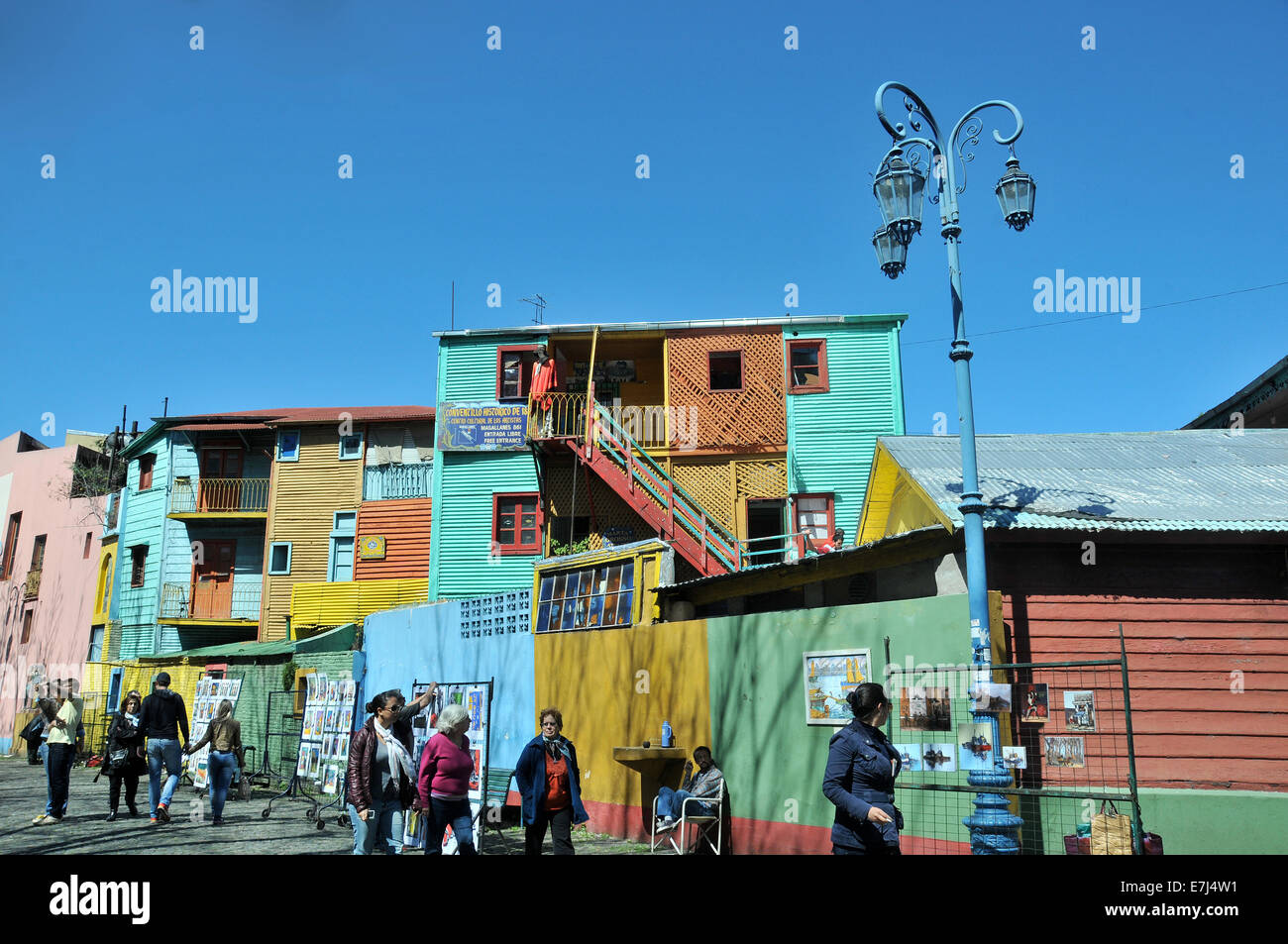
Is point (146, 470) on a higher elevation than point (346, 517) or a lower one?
higher

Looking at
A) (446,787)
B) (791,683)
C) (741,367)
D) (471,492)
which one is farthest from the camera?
(471,492)

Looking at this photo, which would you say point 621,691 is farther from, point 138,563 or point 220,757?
point 138,563

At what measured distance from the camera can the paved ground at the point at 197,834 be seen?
432 inches

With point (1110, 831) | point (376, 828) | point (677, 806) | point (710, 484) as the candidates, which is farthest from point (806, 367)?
point (376, 828)

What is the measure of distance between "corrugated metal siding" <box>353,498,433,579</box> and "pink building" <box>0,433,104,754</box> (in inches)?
544

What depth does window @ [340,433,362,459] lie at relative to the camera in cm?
3089

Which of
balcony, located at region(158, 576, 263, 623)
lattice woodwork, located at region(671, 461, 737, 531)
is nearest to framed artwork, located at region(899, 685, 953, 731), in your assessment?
lattice woodwork, located at region(671, 461, 737, 531)

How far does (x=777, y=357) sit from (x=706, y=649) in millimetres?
12627

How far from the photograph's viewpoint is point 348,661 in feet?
59.0

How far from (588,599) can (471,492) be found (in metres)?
9.19

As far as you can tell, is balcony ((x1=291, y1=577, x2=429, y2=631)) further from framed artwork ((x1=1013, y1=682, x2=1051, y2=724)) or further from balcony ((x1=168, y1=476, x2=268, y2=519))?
framed artwork ((x1=1013, y1=682, x2=1051, y2=724))

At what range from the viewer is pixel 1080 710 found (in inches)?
336
